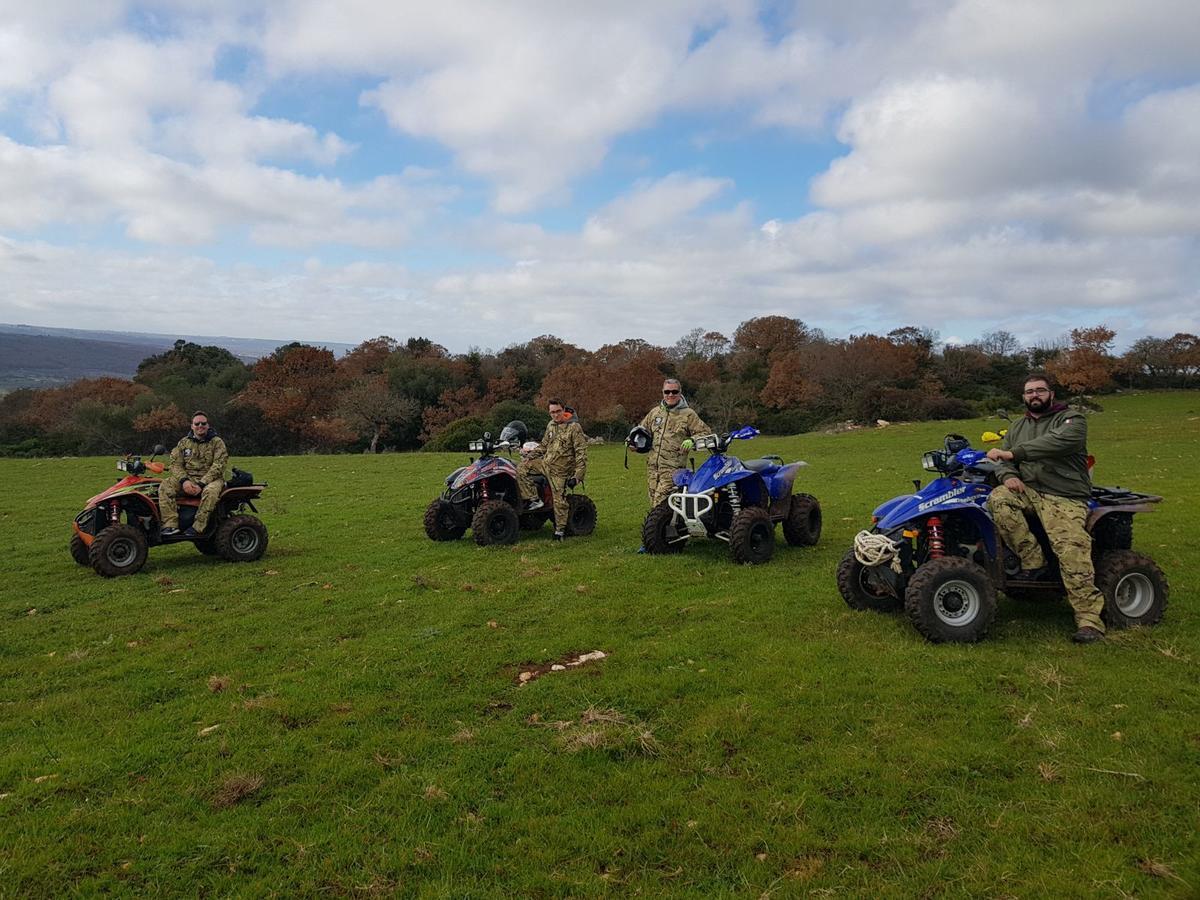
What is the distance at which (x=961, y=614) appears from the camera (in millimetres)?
6125

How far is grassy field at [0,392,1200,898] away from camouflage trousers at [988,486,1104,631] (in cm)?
37

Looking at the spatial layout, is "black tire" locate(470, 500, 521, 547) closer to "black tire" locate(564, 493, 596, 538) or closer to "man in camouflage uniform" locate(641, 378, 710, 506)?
"black tire" locate(564, 493, 596, 538)

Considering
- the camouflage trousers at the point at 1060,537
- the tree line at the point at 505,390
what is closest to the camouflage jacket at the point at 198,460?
the camouflage trousers at the point at 1060,537

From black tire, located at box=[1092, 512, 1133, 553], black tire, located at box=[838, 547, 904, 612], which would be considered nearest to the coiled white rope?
black tire, located at box=[838, 547, 904, 612]

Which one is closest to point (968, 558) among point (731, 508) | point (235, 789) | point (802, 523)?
point (731, 508)

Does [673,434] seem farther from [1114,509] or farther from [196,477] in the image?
[196,477]

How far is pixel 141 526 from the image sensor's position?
34.2 feet

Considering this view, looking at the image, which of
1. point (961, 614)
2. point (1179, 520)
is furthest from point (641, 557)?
point (1179, 520)

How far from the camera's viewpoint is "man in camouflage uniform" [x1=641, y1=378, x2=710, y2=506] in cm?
1044

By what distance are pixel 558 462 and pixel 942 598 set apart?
6.70m

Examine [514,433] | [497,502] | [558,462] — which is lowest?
[497,502]

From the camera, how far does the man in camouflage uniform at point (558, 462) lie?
38.3ft

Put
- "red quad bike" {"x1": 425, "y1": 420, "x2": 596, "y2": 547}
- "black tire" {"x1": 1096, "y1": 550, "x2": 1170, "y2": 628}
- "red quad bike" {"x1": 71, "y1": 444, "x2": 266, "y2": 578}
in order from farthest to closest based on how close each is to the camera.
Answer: "red quad bike" {"x1": 425, "y1": 420, "x2": 596, "y2": 547}, "red quad bike" {"x1": 71, "y1": 444, "x2": 266, "y2": 578}, "black tire" {"x1": 1096, "y1": 550, "x2": 1170, "y2": 628}

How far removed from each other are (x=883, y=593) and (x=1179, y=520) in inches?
319
